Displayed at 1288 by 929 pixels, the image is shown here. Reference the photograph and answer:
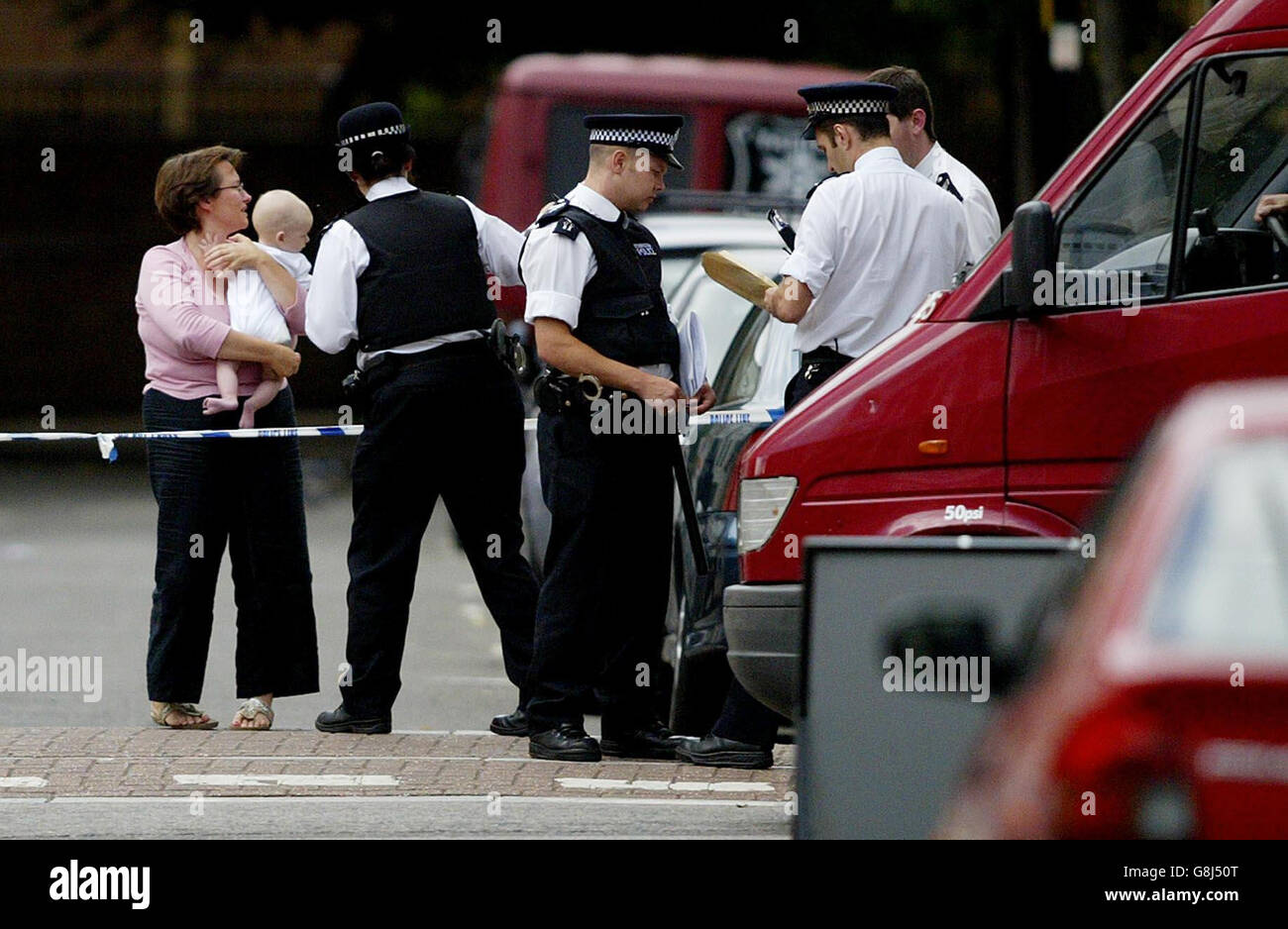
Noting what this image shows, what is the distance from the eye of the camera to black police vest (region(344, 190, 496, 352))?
7789 mm

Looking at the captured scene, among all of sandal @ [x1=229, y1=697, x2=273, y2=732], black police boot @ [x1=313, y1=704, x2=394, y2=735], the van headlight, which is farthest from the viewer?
sandal @ [x1=229, y1=697, x2=273, y2=732]

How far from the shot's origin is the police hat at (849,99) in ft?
24.4

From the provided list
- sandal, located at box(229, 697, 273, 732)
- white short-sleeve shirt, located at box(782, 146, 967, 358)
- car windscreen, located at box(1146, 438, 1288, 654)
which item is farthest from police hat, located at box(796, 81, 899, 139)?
car windscreen, located at box(1146, 438, 1288, 654)

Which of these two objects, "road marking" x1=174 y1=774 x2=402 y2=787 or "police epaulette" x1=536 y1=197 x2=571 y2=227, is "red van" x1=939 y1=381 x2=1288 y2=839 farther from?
"police epaulette" x1=536 y1=197 x2=571 y2=227

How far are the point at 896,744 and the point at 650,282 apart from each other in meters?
3.27

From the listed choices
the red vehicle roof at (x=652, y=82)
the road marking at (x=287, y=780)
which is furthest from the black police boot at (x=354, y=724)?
the red vehicle roof at (x=652, y=82)

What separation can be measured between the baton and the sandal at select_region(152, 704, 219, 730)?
1770 mm

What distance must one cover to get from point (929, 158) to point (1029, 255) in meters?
2.05

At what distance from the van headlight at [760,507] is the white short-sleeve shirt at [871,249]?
2.69ft

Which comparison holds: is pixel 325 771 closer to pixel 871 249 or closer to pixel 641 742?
pixel 641 742

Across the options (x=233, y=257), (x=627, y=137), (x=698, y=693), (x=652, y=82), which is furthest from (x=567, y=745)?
(x=652, y=82)

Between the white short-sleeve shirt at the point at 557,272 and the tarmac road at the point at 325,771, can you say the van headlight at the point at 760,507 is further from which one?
the white short-sleeve shirt at the point at 557,272

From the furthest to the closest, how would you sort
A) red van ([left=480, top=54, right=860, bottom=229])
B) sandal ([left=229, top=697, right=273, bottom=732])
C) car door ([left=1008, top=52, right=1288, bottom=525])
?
1. red van ([left=480, top=54, right=860, bottom=229])
2. sandal ([left=229, top=697, right=273, bottom=732])
3. car door ([left=1008, top=52, right=1288, bottom=525])

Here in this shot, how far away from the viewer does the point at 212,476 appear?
8211 millimetres
